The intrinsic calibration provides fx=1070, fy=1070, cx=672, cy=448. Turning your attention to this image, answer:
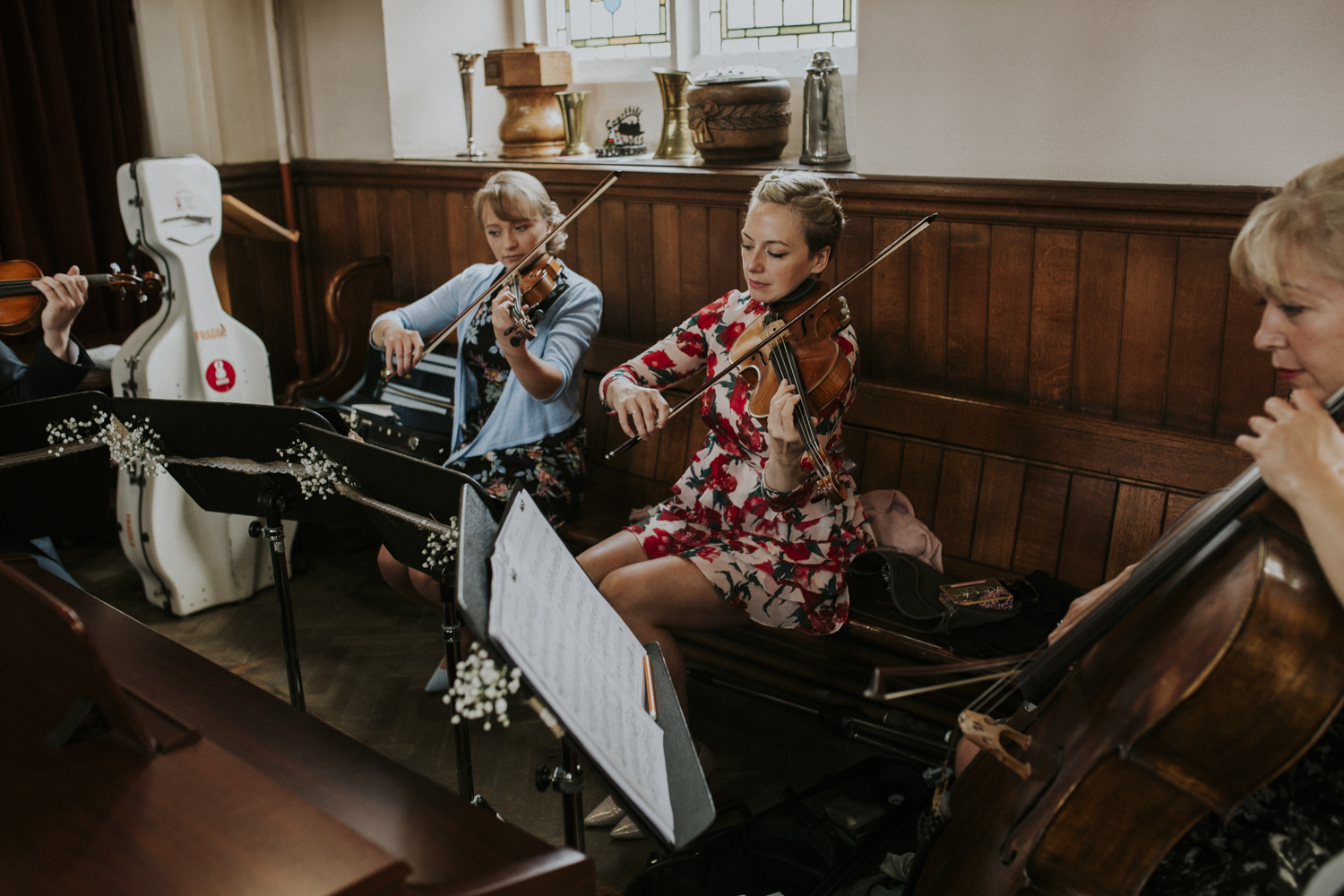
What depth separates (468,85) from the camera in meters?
3.76

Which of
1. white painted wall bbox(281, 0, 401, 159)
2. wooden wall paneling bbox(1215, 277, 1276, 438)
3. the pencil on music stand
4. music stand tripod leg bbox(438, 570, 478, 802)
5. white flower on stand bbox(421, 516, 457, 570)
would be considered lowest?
music stand tripod leg bbox(438, 570, 478, 802)

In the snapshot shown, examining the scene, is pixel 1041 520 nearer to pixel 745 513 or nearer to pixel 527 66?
pixel 745 513

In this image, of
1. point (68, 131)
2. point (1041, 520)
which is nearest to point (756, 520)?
point (1041, 520)

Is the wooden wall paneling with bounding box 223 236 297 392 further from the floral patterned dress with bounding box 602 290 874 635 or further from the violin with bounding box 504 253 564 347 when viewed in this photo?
the floral patterned dress with bounding box 602 290 874 635

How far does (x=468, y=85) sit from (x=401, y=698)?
2166 millimetres

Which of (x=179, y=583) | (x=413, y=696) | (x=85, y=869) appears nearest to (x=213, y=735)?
(x=85, y=869)

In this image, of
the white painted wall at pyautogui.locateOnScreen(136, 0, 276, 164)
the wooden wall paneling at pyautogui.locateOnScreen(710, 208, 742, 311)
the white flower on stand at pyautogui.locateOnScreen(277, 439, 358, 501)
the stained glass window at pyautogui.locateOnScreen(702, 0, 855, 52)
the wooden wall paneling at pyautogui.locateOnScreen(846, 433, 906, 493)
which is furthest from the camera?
the white painted wall at pyautogui.locateOnScreen(136, 0, 276, 164)

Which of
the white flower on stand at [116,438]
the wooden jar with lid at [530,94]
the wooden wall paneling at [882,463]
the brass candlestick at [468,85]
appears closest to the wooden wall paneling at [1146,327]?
the wooden wall paneling at [882,463]

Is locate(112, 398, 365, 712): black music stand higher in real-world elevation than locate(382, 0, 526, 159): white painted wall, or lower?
lower

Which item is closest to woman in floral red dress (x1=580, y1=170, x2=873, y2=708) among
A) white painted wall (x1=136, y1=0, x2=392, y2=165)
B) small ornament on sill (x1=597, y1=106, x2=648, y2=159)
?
small ornament on sill (x1=597, y1=106, x2=648, y2=159)

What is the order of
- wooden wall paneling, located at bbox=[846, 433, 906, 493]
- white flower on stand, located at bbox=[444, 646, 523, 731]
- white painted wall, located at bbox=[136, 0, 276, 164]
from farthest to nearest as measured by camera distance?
white painted wall, located at bbox=[136, 0, 276, 164] → wooden wall paneling, located at bbox=[846, 433, 906, 493] → white flower on stand, located at bbox=[444, 646, 523, 731]

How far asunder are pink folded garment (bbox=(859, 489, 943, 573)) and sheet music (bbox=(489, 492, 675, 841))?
1046mm

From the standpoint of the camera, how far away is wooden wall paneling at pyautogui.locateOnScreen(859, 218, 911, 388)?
2.49 meters

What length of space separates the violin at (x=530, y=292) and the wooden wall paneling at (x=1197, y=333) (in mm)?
1366
